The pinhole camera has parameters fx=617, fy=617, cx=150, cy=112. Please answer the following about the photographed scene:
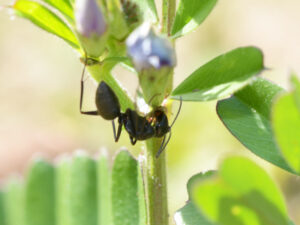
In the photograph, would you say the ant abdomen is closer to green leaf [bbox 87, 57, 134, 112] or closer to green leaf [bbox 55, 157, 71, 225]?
green leaf [bbox 87, 57, 134, 112]

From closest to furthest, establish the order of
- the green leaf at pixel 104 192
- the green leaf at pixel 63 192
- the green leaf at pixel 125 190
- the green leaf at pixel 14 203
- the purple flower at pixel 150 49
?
the purple flower at pixel 150 49 → the green leaf at pixel 125 190 → the green leaf at pixel 104 192 → the green leaf at pixel 63 192 → the green leaf at pixel 14 203

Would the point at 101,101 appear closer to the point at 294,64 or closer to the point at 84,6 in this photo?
the point at 84,6

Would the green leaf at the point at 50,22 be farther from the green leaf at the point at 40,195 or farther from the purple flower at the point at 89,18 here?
the green leaf at the point at 40,195

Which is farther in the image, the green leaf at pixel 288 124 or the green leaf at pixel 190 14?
the green leaf at pixel 190 14

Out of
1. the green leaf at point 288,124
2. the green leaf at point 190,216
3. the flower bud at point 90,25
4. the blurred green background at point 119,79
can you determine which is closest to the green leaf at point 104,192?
the green leaf at point 190,216

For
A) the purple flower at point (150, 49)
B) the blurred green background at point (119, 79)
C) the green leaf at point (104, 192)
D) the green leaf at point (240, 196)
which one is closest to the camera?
the green leaf at point (240, 196)

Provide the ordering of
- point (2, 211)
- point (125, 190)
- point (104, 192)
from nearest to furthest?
1. point (125, 190)
2. point (104, 192)
3. point (2, 211)

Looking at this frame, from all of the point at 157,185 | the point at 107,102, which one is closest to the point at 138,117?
the point at 107,102

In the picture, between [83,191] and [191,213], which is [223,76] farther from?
[83,191]
